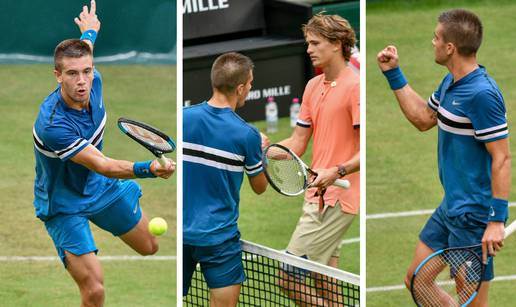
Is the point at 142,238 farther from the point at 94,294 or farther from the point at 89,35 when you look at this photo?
the point at 89,35

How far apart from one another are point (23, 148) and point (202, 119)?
15.0 feet

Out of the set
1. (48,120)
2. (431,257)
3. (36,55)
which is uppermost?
(36,55)

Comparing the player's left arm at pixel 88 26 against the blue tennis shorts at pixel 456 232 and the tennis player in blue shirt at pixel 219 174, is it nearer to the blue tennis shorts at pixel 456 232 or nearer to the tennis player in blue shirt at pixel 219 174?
the tennis player in blue shirt at pixel 219 174

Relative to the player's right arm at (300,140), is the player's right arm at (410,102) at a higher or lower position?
higher

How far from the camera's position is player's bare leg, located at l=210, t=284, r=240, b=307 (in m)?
6.47

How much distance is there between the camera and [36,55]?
40.2ft

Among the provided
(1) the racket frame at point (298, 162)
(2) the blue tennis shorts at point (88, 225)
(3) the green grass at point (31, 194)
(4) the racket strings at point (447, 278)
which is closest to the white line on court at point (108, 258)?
(3) the green grass at point (31, 194)

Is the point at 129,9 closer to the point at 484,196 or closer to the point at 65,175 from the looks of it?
the point at 65,175

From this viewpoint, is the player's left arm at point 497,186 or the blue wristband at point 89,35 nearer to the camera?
the player's left arm at point 497,186

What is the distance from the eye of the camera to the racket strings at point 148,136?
6094mm

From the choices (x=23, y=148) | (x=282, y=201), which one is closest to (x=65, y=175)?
(x=282, y=201)

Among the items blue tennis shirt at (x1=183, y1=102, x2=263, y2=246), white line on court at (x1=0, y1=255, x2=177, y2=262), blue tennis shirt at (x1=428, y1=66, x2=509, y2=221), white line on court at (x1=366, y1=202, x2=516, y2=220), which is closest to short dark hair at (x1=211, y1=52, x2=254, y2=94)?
blue tennis shirt at (x1=183, y1=102, x2=263, y2=246)

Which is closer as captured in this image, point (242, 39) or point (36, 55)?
point (242, 39)

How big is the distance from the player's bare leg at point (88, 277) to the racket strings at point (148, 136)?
928 millimetres
